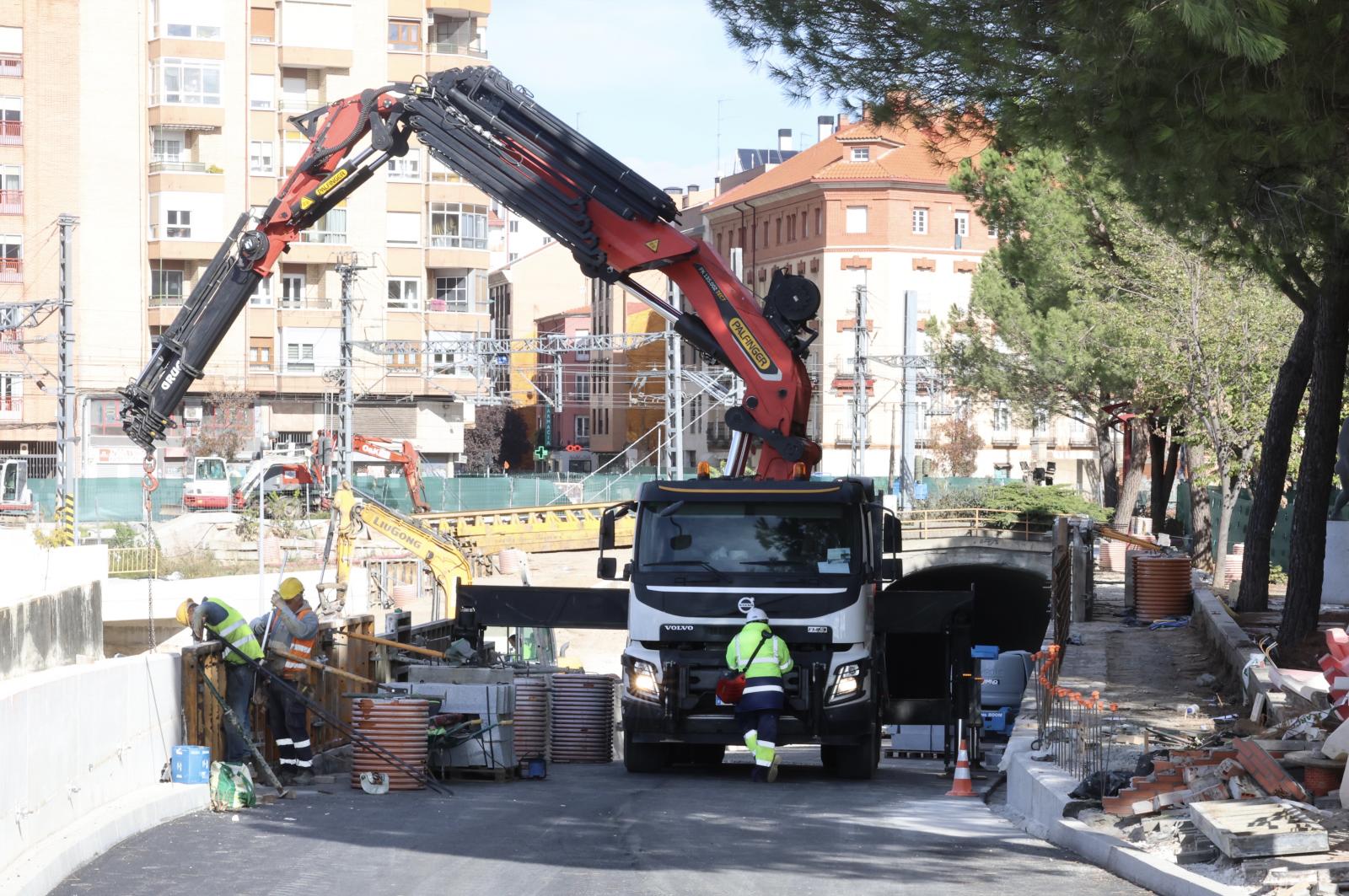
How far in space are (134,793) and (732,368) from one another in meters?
8.62

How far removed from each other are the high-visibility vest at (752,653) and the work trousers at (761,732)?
34 centimetres

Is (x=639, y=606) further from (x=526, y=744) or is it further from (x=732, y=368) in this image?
(x=732, y=368)

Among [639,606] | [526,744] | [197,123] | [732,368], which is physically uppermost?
[197,123]

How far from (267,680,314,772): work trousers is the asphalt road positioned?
83cm

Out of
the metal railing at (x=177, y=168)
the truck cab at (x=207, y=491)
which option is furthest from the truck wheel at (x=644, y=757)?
the metal railing at (x=177, y=168)

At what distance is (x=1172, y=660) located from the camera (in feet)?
68.7

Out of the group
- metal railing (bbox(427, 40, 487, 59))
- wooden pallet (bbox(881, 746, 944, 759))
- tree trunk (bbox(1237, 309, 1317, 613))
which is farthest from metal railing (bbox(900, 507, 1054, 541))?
metal railing (bbox(427, 40, 487, 59))

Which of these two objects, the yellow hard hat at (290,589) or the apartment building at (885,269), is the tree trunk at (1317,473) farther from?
the apartment building at (885,269)

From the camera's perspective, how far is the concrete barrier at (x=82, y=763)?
388 inches

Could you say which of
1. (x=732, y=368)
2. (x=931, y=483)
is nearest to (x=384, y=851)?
(x=732, y=368)

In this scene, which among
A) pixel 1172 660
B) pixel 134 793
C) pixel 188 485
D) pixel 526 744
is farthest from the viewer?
pixel 188 485

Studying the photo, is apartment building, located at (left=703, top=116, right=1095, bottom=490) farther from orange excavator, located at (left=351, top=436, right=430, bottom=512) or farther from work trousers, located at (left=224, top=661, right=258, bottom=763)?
work trousers, located at (left=224, top=661, right=258, bottom=763)

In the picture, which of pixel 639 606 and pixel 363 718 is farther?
pixel 639 606

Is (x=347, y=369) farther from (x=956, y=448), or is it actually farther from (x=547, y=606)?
(x=956, y=448)
